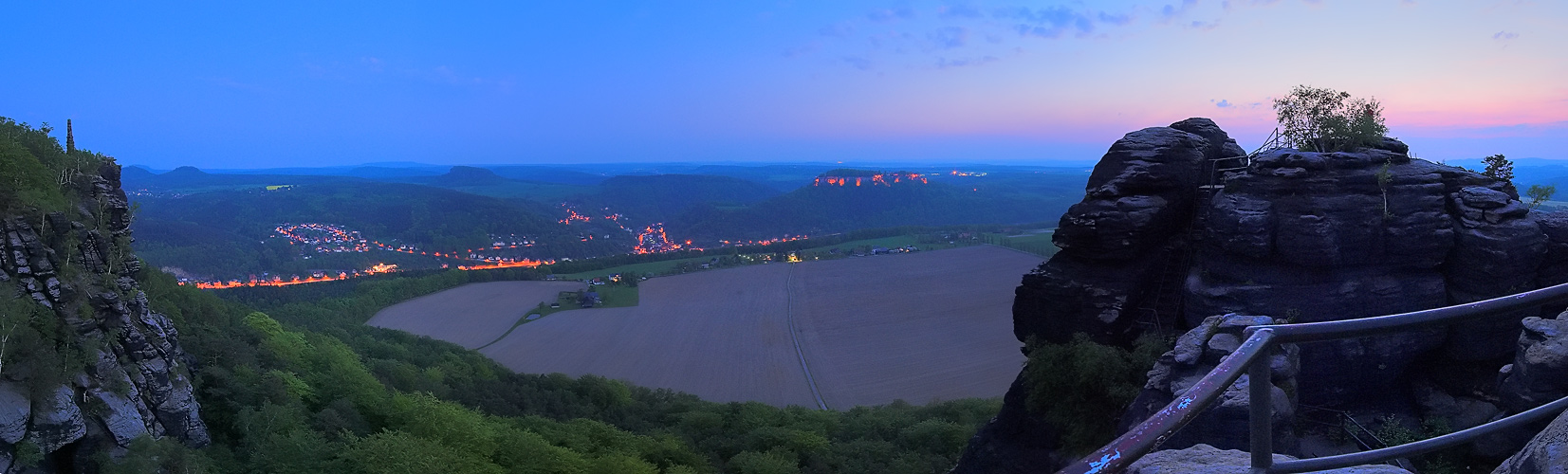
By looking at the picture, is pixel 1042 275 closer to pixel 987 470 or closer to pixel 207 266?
pixel 987 470

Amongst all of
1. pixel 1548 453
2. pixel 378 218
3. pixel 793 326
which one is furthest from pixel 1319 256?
pixel 378 218

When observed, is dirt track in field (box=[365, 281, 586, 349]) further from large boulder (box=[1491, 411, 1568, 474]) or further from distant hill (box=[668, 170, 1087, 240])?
distant hill (box=[668, 170, 1087, 240])

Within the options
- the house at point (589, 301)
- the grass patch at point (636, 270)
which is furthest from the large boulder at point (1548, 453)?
the grass patch at point (636, 270)

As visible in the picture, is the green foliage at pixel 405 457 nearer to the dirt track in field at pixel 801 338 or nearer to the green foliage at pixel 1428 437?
the green foliage at pixel 1428 437

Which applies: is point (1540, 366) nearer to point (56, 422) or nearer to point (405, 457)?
point (405, 457)

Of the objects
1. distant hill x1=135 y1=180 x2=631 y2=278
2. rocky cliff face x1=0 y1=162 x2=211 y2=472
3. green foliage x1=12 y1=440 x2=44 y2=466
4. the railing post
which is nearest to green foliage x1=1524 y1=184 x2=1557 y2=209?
the railing post
